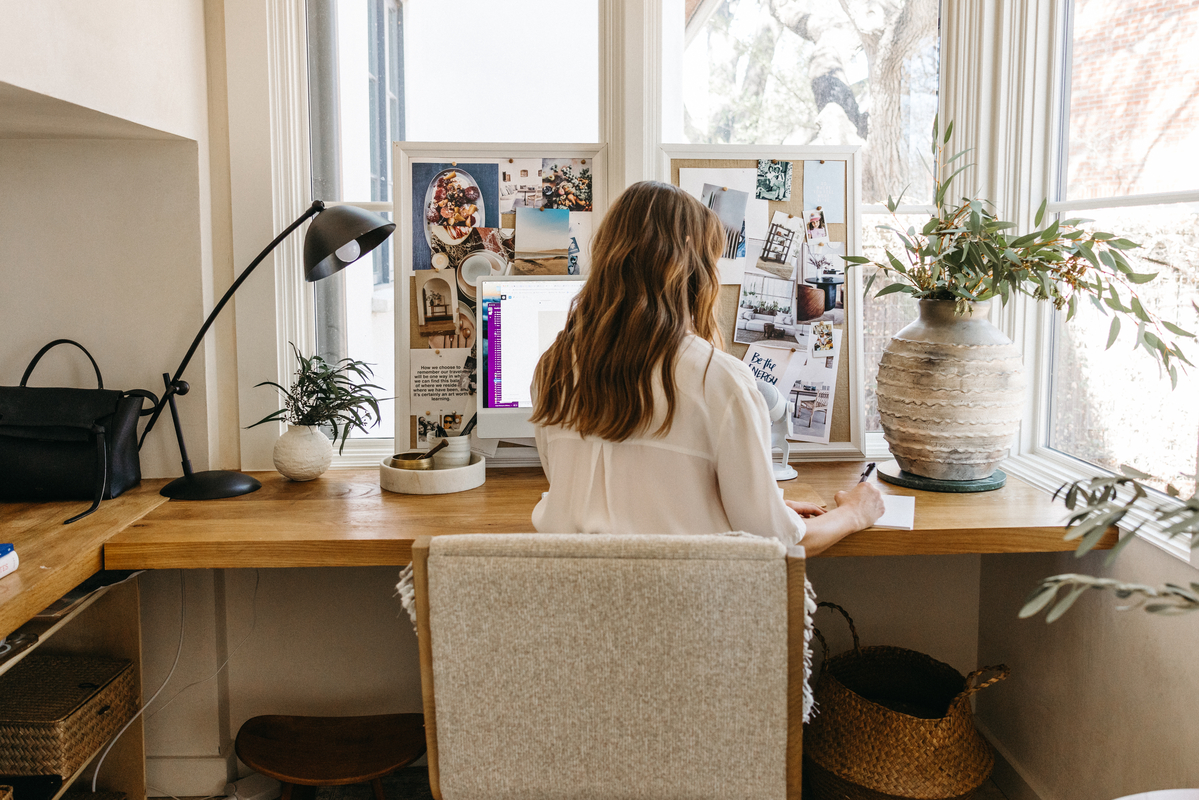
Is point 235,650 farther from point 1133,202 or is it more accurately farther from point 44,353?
point 1133,202

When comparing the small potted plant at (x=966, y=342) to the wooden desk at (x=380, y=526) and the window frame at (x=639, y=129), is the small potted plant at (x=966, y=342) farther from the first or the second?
the window frame at (x=639, y=129)

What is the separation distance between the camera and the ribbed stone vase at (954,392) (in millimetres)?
1821

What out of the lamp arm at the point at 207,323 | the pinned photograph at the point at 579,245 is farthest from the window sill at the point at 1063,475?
the lamp arm at the point at 207,323

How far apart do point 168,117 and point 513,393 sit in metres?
0.95

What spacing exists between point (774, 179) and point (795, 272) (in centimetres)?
23

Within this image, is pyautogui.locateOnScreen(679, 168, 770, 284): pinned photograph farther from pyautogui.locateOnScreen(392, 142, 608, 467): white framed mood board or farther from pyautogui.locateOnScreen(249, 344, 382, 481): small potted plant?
pyautogui.locateOnScreen(249, 344, 382, 481): small potted plant

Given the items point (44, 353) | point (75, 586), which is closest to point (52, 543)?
point (75, 586)

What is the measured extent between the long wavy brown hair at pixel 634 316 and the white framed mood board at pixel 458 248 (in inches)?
28.6

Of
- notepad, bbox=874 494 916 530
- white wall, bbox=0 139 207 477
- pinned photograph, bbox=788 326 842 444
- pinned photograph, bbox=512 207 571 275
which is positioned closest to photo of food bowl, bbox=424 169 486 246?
pinned photograph, bbox=512 207 571 275

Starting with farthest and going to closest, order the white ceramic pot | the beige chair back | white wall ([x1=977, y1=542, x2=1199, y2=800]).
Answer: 1. the white ceramic pot
2. white wall ([x1=977, y1=542, x2=1199, y2=800])
3. the beige chair back

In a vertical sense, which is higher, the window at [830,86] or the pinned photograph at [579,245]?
the window at [830,86]

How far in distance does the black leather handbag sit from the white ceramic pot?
33 centimetres

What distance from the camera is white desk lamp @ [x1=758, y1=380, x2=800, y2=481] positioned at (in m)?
1.82

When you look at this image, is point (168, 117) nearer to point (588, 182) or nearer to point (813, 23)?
point (588, 182)
